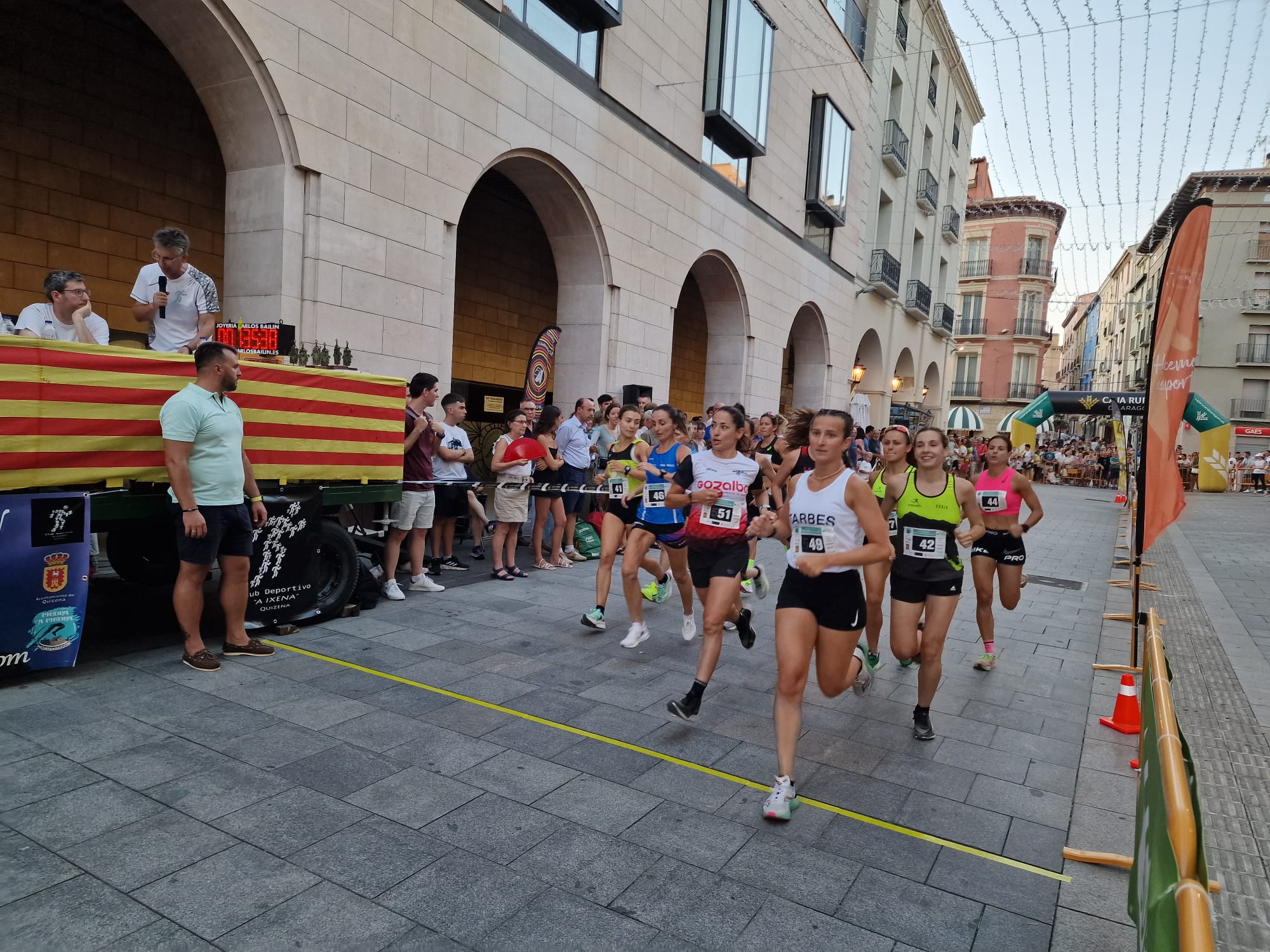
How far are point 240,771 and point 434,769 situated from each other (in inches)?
35.0

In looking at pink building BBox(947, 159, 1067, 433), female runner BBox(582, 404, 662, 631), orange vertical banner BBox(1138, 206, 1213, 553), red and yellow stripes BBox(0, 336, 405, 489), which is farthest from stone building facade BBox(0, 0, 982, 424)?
pink building BBox(947, 159, 1067, 433)

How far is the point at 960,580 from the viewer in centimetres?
492

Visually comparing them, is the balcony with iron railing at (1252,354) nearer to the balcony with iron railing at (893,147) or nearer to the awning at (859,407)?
the balcony with iron railing at (893,147)

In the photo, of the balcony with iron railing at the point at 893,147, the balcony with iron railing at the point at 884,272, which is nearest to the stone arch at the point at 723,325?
the balcony with iron railing at the point at 884,272

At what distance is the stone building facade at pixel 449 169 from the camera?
340 inches

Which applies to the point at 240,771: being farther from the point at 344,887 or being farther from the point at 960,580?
the point at 960,580

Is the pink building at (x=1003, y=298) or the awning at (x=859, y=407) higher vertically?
the pink building at (x=1003, y=298)

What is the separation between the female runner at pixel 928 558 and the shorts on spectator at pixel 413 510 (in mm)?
4353

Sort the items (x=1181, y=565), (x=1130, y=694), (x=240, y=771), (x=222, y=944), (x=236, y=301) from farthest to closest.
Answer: (x=1181, y=565) → (x=236, y=301) → (x=1130, y=694) → (x=240, y=771) → (x=222, y=944)

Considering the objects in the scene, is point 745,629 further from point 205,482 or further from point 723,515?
point 205,482

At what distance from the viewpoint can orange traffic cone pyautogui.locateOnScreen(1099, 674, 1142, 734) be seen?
16.0 ft

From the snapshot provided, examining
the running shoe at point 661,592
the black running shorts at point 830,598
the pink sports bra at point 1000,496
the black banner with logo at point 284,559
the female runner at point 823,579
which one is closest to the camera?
the female runner at point 823,579

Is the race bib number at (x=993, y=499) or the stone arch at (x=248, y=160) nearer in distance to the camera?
the race bib number at (x=993, y=499)

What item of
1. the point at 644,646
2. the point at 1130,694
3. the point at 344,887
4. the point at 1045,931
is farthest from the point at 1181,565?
the point at 344,887
